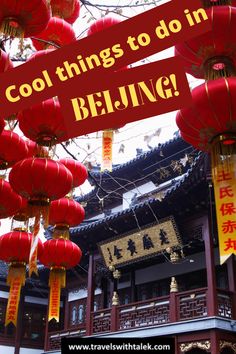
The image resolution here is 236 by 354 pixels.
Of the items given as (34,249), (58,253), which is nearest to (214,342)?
(58,253)

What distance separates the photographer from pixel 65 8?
4.70m

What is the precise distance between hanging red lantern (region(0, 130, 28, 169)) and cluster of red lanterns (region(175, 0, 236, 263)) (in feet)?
4.94

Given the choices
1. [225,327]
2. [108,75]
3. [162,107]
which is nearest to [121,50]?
[108,75]

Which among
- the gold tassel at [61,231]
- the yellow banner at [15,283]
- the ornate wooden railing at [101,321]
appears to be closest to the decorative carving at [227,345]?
the ornate wooden railing at [101,321]

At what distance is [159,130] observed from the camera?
16.1 feet

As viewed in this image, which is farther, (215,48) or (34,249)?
(34,249)

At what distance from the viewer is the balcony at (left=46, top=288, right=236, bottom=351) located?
396 inches

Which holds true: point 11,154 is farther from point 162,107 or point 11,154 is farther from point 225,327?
point 225,327

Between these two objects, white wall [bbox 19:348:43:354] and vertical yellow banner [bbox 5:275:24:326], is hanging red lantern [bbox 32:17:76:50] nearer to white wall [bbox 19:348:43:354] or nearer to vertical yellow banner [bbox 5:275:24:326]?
vertical yellow banner [bbox 5:275:24:326]

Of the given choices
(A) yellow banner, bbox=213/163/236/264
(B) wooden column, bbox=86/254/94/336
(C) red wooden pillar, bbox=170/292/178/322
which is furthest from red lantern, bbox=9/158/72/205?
(B) wooden column, bbox=86/254/94/336

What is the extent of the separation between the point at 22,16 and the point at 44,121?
0.86 m

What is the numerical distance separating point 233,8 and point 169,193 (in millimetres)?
7543

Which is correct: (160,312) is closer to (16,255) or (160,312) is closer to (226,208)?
(16,255)

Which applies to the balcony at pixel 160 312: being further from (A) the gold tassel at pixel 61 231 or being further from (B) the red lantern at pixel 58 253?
(A) the gold tassel at pixel 61 231
